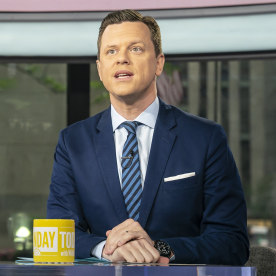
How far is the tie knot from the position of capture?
2678mm

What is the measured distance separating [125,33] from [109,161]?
504 millimetres

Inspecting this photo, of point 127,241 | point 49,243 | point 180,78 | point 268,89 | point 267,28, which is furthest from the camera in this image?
point 268,89

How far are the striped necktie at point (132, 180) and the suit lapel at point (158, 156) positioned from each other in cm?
4

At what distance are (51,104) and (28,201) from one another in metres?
0.87

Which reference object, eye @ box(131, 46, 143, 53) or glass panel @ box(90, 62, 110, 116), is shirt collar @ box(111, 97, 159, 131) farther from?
glass panel @ box(90, 62, 110, 116)

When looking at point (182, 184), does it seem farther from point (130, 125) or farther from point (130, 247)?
point (130, 247)

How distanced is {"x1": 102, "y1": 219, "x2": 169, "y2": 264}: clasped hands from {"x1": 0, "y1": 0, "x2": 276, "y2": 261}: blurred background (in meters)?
1.63

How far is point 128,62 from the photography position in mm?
2590

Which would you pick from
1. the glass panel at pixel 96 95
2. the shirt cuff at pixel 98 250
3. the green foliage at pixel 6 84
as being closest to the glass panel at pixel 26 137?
the green foliage at pixel 6 84

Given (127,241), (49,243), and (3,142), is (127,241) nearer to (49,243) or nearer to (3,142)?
(49,243)

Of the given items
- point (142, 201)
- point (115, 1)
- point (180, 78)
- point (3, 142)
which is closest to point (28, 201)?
point (3, 142)

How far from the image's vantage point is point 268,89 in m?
7.27

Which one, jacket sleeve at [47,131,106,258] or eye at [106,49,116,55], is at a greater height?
eye at [106,49,116,55]

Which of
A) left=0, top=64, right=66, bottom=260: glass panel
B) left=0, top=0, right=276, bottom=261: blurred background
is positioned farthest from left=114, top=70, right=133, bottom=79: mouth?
left=0, top=64, right=66, bottom=260: glass panel
